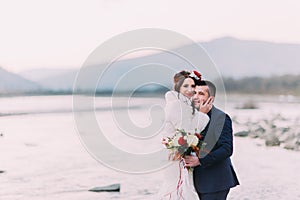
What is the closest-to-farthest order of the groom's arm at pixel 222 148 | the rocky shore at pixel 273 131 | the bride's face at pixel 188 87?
the groom's arm at pixel 222 148, the bride's face at pixel 188 87, the rocky shore at pixel 273 131

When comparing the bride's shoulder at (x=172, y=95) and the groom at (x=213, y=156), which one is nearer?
the groom at (x=213, y=156)

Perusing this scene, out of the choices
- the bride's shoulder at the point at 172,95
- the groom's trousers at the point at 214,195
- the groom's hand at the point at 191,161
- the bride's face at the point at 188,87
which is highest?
the bride's face at the point at 188,87

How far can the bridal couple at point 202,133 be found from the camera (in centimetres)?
339

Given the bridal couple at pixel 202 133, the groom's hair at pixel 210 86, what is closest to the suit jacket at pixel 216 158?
the bridal couple at pixel 202 133

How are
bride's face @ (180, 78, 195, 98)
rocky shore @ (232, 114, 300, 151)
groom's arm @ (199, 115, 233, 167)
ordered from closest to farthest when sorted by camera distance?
groom's arm @ (199, 115, 233, 167) → bride's face @ (180, 78, 195, 98) → rocky shore @ (232, 114, 300, 151)

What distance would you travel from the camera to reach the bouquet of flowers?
3.44 meters

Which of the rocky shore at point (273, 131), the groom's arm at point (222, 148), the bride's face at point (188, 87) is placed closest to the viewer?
the groom's arm at point (222, 148)

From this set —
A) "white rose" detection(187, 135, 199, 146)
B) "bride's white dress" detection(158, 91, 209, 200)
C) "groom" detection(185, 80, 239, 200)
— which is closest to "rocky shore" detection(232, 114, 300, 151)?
"bride's white dress" detection(158, 91, 209, 200)

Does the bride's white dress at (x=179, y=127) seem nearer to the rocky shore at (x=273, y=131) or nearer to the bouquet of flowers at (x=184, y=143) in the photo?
the bouquet of flowers at (x=184, y=143)

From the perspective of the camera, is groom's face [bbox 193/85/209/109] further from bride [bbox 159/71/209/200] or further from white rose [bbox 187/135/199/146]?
white rose [bbox 187/135/199/146]

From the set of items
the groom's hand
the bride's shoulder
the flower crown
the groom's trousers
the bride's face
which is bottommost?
the groom's trousers

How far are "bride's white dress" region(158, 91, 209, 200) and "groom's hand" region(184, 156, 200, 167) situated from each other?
0.32ft

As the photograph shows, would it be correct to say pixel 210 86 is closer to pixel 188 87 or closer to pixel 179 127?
pixel 188 87

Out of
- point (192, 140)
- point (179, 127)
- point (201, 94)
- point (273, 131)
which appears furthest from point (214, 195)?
point (273, 131)
